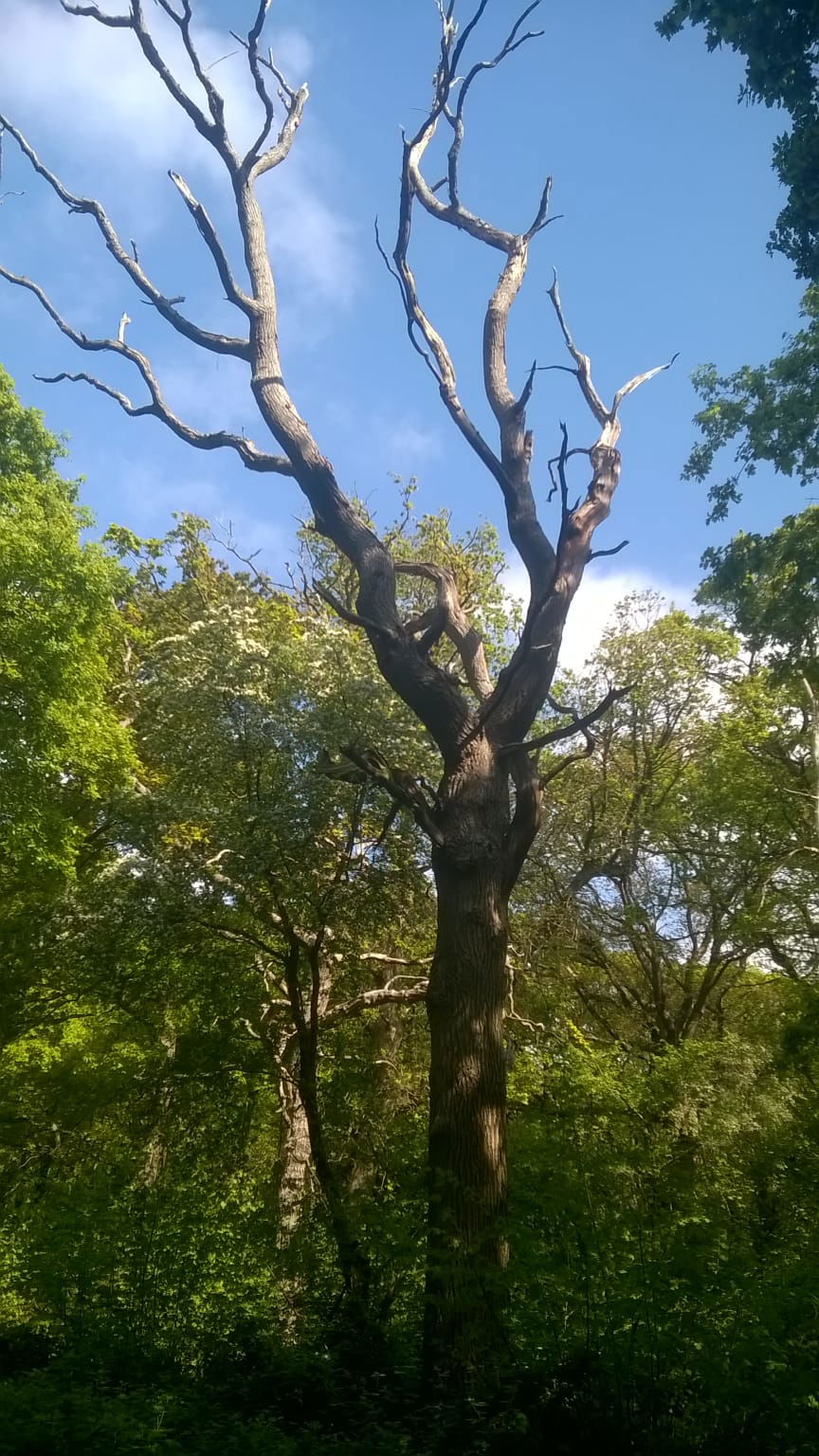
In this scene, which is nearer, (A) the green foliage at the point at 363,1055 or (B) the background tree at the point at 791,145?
Answer: (A) the green foliage at the point at 363,1055

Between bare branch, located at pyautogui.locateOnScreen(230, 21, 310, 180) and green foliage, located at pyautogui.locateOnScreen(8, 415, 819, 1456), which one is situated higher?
bare branch, located at pyautogui.locateOnScreen(230, 21, 310, 180)

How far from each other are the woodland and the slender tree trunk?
0.03 metres

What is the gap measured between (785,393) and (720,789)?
6.31m

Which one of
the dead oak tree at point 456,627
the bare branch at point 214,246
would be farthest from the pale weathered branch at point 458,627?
the bare branch at point 214,246

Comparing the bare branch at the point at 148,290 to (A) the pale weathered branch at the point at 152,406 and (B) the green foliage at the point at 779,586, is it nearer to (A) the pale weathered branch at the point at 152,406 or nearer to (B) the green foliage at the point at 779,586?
(A) the pale weathered branch at the point at 152,406

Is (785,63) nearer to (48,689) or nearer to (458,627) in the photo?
(458,627)

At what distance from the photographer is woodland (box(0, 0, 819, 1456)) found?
4152mm

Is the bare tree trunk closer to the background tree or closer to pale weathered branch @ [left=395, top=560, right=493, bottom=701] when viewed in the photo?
pale weathered branch @ [left=395, top=560, right=493, bottom=701]

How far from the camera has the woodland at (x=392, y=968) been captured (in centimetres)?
415

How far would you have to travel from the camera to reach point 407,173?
27.4 feet

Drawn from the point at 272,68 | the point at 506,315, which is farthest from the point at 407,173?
the point at 272,68

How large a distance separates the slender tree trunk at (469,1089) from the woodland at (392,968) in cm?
3

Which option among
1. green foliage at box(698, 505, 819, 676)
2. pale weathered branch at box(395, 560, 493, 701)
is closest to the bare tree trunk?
pale weathered branch at box(395, 560, 493, 701)

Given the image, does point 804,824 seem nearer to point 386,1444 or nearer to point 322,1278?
point 322,1278
